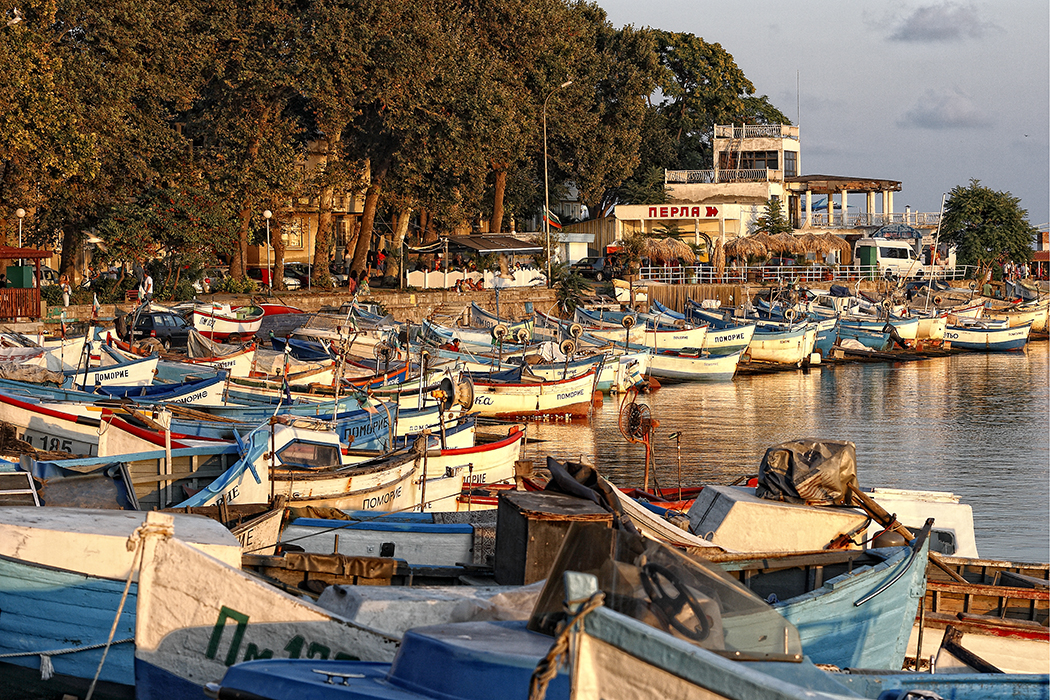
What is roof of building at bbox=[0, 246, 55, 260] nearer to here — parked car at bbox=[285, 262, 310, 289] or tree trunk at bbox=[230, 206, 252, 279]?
tree trunk at bbox=[230, 206, 252, 279]

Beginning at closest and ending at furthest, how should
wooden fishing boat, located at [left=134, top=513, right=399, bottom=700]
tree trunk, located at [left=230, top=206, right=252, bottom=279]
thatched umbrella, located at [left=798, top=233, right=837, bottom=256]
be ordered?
wooden fishing boat, located at [left=134, top=513, right=399, bottom=700]
tree trunk, located at [left=230, top=206, right=252, bottom=279]
thatched umbrella, located at [left=798, top=233, right=837, bottom=256]

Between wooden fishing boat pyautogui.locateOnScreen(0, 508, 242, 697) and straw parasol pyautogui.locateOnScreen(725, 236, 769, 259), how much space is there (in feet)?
149

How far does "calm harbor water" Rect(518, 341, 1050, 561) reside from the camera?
19688 mm

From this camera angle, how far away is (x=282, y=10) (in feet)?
137

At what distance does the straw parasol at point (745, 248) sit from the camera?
52.1m

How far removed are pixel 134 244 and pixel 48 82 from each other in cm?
622

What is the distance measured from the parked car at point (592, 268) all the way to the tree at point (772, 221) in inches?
324

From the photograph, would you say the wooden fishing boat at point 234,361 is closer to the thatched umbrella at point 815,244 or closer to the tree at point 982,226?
the thatched umbrella at point 815,244

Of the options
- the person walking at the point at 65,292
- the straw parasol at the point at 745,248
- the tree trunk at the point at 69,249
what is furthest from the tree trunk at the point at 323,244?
the straw parasol at the point at 745,248

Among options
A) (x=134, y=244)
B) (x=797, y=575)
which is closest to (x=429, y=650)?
(x=797, y=575)

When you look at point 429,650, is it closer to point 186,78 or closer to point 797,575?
point 797,575

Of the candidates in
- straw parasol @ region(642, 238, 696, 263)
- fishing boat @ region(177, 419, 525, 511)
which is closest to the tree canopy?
straw parasol @ region(642, 238, 696, 263)

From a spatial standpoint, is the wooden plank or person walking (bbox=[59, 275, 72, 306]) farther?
person walking (bbox=[59, 275, 72, 306])

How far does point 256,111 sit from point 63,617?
1411 inches
